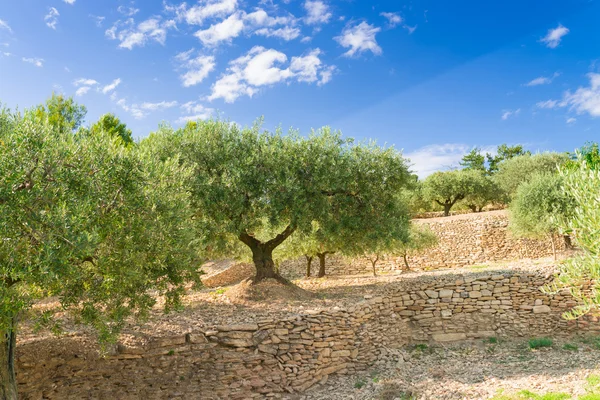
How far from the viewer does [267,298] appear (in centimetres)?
1491

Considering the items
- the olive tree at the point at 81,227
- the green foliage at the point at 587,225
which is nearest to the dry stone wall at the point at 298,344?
the olive tree at the point at 81,227

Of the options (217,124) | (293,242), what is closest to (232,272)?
(293,242)

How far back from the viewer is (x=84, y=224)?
686cm

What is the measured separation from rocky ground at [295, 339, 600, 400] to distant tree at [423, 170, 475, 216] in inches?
1043

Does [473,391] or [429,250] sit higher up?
[429,250]

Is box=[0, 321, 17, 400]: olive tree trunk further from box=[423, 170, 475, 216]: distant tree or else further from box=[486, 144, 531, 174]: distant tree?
box=[486, 144, 531, 174]: distant tree

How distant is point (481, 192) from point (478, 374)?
32318 millimetres

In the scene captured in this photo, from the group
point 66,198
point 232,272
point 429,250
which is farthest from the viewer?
point 429,250

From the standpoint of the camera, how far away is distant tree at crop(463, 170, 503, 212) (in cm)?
4044

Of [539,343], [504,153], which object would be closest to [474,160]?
[504,153]

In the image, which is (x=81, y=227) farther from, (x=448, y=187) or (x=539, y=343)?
(x=448, y=187)

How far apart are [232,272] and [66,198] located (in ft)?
64.8

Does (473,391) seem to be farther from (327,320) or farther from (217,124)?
(217,124)

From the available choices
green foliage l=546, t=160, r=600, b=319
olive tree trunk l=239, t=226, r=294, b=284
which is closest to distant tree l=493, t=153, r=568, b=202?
olive tree trunk l=239, t=226, r=294, b=284
